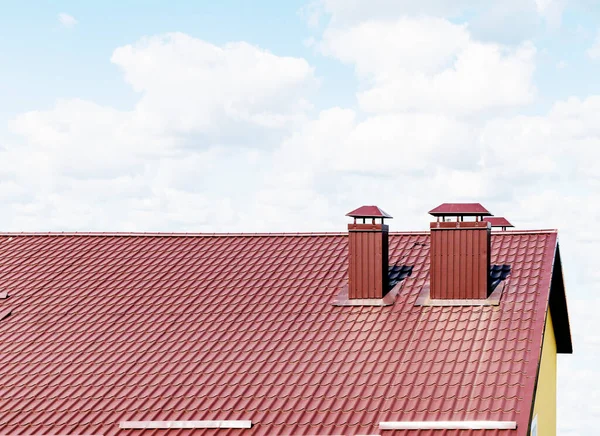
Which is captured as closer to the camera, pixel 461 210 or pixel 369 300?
pixel 461 210

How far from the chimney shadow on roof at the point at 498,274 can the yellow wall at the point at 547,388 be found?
118cm

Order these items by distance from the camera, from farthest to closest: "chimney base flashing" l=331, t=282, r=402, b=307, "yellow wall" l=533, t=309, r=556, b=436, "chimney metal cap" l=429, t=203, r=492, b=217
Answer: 1. "chimney base flashing" l=331, t=282, r=402, b=307
2. "yellow wall" l=533, t=309, r=556, b=436
3. "chimney metal cap" l=429, t=203, r=492, b=217

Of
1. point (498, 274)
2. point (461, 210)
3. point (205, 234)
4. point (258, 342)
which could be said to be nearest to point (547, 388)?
point (498, 274)

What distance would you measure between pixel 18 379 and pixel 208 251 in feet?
17.3

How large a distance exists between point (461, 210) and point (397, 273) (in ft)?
6.58

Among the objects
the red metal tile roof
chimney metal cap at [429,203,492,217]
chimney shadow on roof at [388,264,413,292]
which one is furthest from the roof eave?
chimney shadow on roof at [388,264,413,292]

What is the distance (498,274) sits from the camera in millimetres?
16156

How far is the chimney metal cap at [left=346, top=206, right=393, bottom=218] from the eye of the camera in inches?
625

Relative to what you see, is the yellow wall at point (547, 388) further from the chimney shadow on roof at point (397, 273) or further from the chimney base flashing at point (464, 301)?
the chimney shadow on roof at point (397, 273)

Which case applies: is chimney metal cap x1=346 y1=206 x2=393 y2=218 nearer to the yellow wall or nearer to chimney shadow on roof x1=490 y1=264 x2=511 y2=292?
chimney shadow on roof x1=490 y1=264 x2=511 y2=292

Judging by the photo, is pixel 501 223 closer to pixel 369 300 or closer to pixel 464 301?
pixel 464 301

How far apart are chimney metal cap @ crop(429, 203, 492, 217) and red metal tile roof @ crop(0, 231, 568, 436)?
1507mm

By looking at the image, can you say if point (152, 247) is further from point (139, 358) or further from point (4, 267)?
point (139, 358)

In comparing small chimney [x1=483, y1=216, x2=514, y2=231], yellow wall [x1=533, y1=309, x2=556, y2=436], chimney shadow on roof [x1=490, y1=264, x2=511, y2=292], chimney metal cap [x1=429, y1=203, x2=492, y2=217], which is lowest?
yellow wall [x1=533, y1=309, x2=556, y2=436]
